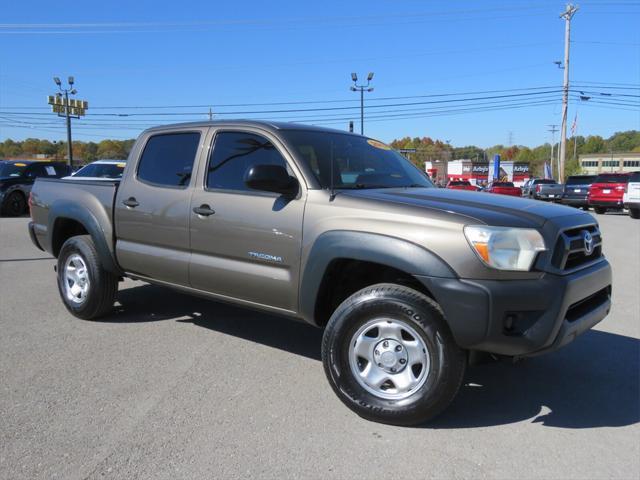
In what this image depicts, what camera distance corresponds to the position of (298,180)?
3797mm

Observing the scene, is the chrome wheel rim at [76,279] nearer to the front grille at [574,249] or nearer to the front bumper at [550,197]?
the front grille at [574,249]

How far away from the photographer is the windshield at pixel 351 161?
13.0 feet

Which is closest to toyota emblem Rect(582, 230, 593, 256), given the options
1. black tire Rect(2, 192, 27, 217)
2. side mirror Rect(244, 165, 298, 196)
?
side mirror Rect(244, 165, 298, 196)

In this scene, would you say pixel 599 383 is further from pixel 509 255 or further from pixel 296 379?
pixel 296 379

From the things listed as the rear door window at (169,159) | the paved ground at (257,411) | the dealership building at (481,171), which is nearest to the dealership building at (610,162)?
the dealership building at (481,171)

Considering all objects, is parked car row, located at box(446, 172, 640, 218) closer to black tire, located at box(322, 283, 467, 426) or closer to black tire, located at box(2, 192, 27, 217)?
black tire, located at box(322, 283, 467, 426)

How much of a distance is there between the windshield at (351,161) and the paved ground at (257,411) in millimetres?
1494

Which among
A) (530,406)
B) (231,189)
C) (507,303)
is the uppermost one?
(231,189)

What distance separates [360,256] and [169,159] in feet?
7.35

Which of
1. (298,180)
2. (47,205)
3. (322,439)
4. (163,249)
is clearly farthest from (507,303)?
(47,205)

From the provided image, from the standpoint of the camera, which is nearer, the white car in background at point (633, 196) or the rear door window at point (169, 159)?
the rear door window at point (169, 159)

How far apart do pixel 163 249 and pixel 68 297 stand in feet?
5.24

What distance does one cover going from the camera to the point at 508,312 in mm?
3016

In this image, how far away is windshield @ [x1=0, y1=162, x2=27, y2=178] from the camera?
1686 centimetres
